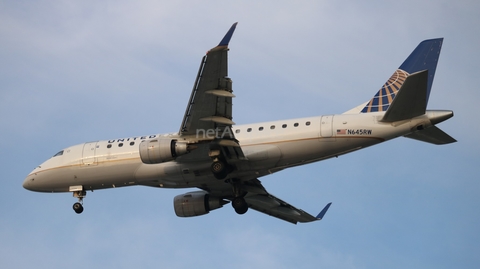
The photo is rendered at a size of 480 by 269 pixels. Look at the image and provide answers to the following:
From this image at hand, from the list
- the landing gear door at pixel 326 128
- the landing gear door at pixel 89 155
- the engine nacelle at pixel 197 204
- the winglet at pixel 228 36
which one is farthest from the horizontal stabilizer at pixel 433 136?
the landing gear door at pixel 89 155

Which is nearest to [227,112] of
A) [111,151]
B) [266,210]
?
[111,151]

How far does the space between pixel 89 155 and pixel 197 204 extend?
617 centimetres

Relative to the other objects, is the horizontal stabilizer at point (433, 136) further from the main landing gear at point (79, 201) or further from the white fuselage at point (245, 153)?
the main landing gear at point (79, 201)

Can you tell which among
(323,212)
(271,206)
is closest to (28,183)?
(271,206)

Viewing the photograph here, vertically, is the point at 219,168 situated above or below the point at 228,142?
below

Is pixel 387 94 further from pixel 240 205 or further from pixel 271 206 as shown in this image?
pixel 271 206

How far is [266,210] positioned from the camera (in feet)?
143

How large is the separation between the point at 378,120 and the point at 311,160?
3601 millimetres

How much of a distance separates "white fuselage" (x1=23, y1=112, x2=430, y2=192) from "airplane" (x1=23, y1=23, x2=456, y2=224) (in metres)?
0.04

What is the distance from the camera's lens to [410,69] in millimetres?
37938

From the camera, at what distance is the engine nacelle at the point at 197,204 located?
4178 cm

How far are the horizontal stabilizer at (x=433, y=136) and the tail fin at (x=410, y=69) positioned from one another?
2.24 metres

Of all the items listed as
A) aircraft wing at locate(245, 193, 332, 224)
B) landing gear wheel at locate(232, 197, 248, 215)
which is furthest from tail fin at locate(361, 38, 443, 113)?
aircraft wing at locate(245, 193, 332, 224)

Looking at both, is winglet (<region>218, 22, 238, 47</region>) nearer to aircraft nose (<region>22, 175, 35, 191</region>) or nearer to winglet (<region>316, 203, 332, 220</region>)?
aircraft nose (<region>22, 175, 35, 191</region>)
